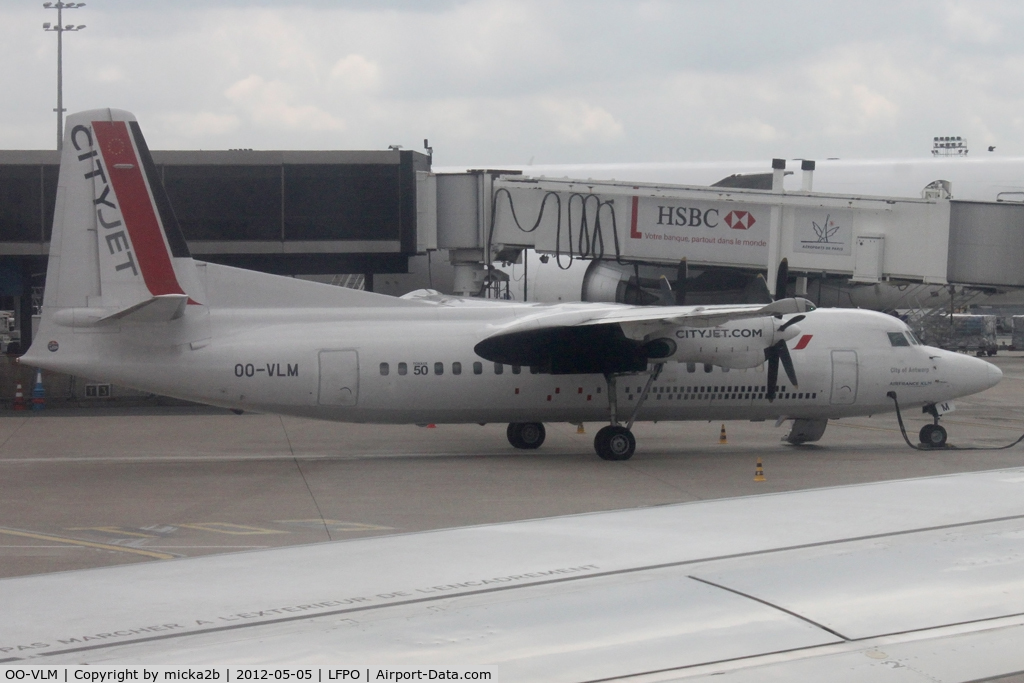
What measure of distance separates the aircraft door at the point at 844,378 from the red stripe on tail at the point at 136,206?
1240cm

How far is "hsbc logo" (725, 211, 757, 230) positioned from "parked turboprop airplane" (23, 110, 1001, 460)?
6551 millimetres

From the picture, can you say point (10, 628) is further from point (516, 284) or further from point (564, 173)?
point (564, 173)

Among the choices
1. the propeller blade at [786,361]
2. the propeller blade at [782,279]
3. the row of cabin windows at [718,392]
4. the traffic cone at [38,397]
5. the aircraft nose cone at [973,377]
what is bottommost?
the traffic cone at [38,397]

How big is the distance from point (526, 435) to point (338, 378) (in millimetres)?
4439

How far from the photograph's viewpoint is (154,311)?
16.6 meters

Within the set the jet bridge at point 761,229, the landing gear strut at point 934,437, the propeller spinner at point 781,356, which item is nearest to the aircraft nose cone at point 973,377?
the landing gear strut at point 934,437

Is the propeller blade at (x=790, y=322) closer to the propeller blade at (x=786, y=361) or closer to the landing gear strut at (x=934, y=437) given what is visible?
the propeller blade at (x=786, y=361)

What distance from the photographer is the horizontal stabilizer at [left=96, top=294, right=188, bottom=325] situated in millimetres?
16312

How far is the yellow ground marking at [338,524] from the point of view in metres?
12.6

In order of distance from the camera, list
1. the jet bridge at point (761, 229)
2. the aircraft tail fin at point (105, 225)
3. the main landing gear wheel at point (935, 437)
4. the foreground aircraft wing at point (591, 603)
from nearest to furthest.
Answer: the foreground aircraft wing at point (591, 603) → the aircraft tail fin at point (105, 225) → the main landing gear wheel at point (935, 437) → the jet bridge at point (761, 229)

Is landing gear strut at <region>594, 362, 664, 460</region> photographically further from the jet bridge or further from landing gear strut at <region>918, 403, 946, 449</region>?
the jet bridge

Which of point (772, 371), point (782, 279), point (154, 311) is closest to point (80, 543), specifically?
point (154, 311)

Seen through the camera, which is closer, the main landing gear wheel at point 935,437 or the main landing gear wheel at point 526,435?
the main landing gear wheel at point 935,437

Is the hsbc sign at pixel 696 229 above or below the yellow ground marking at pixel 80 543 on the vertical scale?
above
